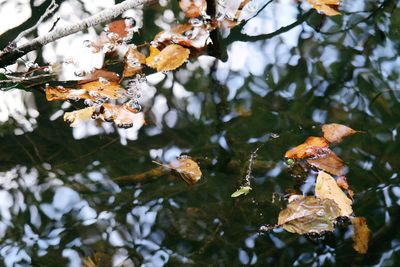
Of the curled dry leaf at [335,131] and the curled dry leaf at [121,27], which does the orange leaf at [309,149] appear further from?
the curled dry leaf at [121,27]

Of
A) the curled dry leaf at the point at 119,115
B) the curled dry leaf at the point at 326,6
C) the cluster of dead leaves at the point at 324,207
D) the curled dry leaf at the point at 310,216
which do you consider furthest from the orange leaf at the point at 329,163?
the curled dry leaf at the point at 326,6

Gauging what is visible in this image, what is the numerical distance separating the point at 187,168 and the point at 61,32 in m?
0.95

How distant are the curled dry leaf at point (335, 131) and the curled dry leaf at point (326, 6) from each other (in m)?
0.88

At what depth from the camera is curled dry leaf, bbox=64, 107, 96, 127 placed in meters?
2.14

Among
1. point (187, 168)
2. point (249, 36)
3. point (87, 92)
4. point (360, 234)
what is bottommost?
point (360, 234)

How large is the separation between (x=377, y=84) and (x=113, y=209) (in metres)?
1.46

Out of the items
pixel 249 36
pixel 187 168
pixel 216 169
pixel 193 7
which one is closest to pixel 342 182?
pixel 216 169

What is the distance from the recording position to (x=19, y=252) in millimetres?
1812

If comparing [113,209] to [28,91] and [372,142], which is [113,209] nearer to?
[28,91]

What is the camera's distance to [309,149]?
206cm

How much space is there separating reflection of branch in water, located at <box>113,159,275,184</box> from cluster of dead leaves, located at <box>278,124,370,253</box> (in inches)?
5.8

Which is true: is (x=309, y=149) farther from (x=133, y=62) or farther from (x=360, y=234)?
(x=133, y=62)

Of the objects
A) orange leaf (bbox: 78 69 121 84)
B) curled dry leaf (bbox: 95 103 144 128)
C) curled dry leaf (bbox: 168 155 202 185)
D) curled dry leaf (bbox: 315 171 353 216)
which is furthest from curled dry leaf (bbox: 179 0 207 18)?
curled dry leaf (bbox: 315 171 353 216)

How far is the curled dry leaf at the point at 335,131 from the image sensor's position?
2119 mm
